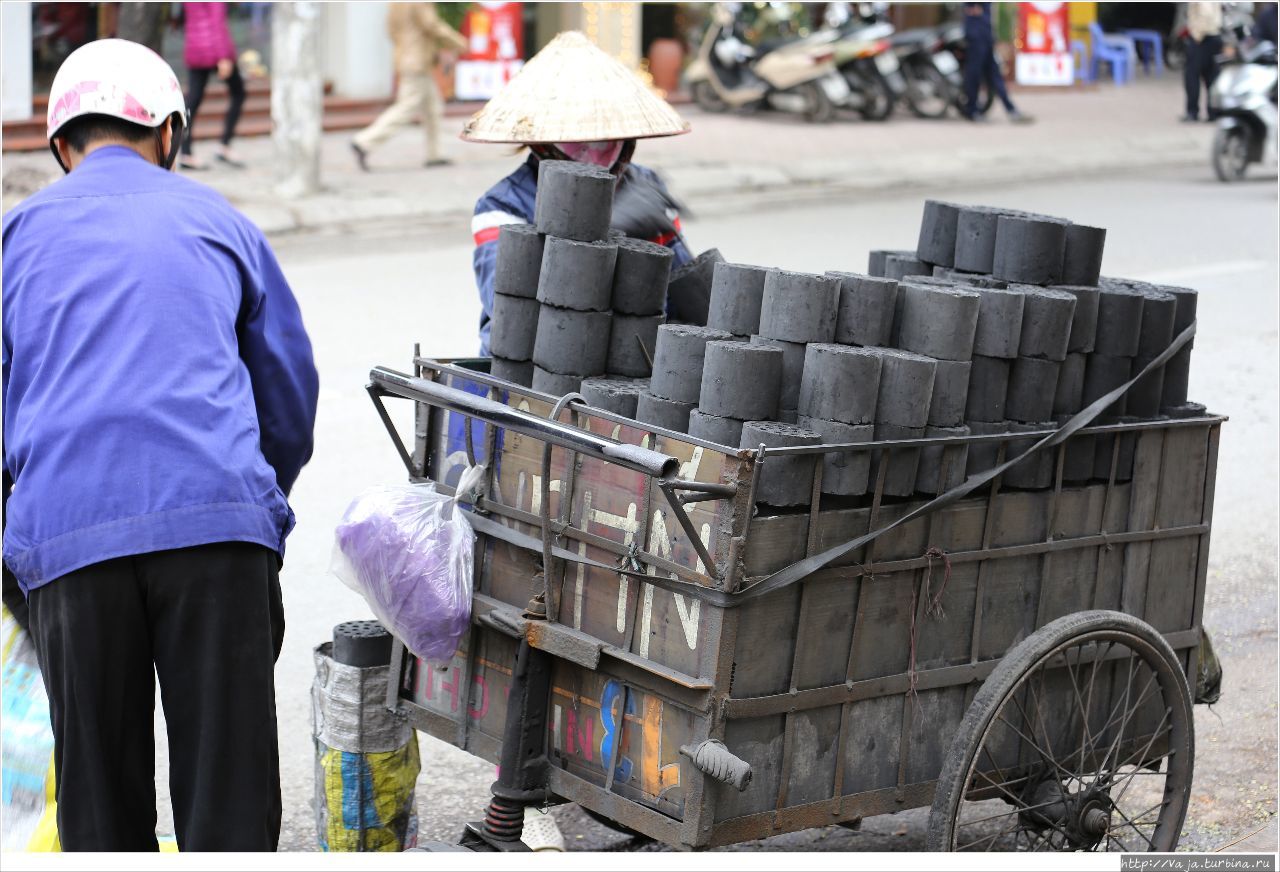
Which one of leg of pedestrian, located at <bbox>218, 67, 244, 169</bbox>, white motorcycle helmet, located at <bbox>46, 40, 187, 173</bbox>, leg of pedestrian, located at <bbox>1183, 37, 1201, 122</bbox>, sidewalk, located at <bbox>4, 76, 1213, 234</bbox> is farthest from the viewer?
leg of pedestrian, located at <bbox>1183, 37, 1201, 122</bbox>

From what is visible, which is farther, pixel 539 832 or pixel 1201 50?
pixel 1201 50

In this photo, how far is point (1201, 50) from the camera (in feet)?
65.7

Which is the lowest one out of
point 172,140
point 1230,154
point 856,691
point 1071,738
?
point 1071,738

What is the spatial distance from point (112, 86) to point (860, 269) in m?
7.91

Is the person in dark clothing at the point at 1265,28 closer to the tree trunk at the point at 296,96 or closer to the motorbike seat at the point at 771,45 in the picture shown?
the motorbike seat at the point at 771,45

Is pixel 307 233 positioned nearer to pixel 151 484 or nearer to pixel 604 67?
pixel 604 67

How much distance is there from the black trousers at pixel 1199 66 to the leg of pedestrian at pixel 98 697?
61.5ft

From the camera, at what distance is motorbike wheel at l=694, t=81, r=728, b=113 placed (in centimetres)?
1945

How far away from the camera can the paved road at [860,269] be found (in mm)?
4398

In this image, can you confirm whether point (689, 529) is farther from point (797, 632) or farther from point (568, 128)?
point (568, 128)

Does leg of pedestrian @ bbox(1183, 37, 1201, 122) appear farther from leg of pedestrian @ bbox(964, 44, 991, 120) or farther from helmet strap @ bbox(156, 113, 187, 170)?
helmet strap @ bbox(156, 113, 187, 170)

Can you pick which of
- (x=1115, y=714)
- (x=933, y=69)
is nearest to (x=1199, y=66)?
(x=933, y=69)

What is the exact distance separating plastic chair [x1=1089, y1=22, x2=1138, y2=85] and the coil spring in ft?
75.5

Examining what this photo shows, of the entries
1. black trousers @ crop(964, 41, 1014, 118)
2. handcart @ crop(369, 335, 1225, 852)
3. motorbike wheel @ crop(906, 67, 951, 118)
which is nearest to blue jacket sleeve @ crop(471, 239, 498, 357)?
handcart @ crop(369, 335, 1225, 852)
